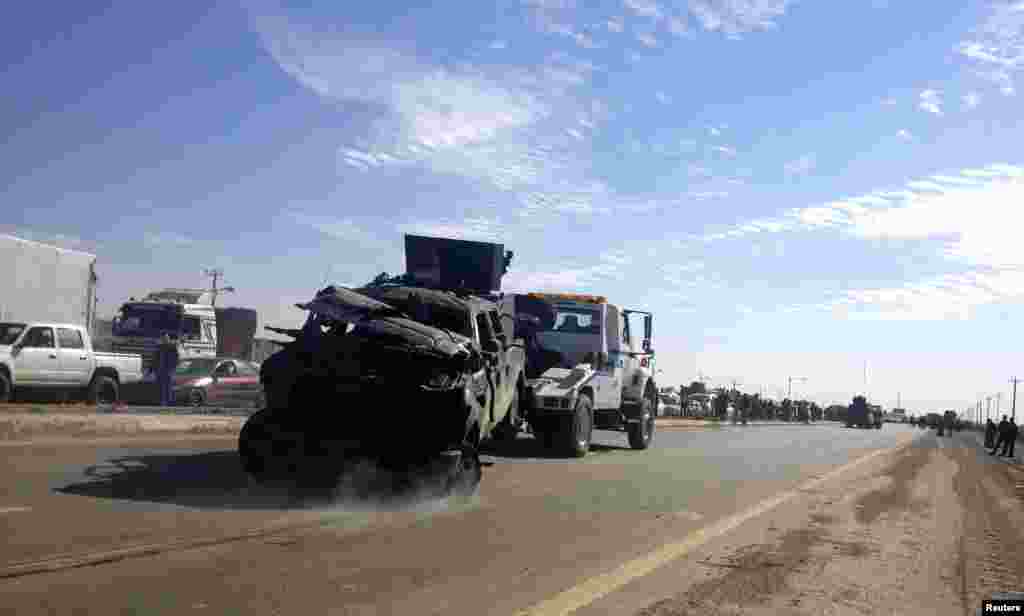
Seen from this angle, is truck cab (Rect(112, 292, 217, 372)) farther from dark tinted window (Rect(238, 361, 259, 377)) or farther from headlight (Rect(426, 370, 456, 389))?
headlight (Rect(426, 370, 456, 389))

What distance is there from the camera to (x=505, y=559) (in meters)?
6.08

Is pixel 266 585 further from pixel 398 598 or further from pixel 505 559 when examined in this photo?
pixel 505 559

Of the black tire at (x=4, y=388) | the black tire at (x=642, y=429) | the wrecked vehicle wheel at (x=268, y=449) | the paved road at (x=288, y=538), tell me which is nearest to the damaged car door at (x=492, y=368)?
the paved road at (x=288, y=538)

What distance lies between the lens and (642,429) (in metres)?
18.2

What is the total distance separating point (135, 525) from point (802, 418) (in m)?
85.0

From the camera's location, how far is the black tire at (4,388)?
61.7 ft

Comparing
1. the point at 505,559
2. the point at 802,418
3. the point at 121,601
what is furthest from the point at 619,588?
the point at 802,418

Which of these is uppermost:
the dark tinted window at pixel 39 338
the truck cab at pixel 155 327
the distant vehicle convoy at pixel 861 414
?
the truck cab at pixel 155 327

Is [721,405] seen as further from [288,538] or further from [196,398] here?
[288,538]

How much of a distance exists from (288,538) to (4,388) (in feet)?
50.8

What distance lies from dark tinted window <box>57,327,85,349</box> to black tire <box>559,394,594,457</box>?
12.4 m

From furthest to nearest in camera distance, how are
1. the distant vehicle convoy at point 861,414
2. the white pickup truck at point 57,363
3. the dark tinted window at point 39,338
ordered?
the distant vehicle convoy at point 861,414 < the dark tinted window at point 39,338 < the white pickup truck at point 57,363

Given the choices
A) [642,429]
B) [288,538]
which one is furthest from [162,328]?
[288,538]

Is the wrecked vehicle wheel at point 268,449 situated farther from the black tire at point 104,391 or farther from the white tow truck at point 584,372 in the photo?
the black tire at point 104,391
